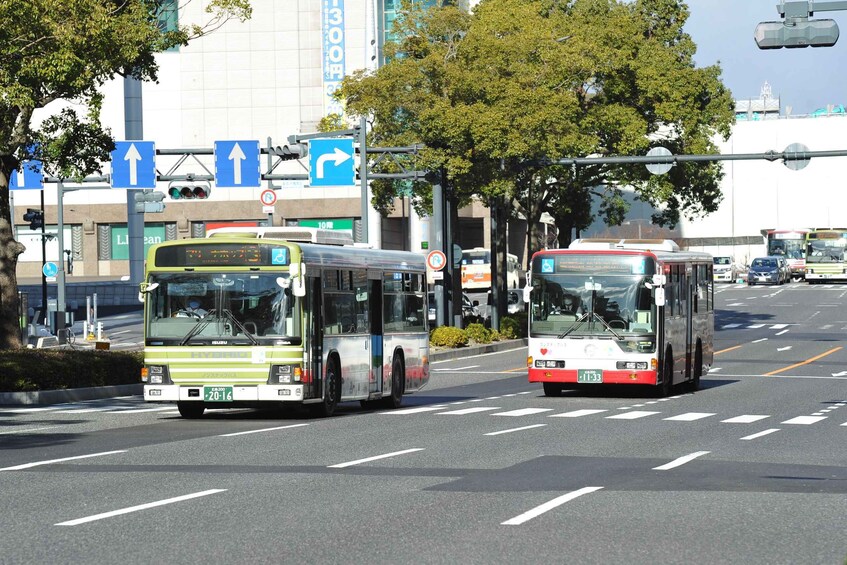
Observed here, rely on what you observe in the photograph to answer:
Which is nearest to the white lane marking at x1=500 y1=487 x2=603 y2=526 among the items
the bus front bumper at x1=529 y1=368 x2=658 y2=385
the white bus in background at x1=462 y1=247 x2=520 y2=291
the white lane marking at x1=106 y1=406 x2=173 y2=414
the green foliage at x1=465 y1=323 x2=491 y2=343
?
the white lane marking at x1=106 y1=406 x2=173 y2=414

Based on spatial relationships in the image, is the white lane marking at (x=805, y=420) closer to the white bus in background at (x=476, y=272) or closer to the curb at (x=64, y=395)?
the curb at (x=64, y=395)


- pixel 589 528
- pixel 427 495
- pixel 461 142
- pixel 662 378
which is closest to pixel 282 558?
pixel 589 528

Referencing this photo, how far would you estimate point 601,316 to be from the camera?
88.4 ft

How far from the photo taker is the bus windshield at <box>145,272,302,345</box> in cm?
2072

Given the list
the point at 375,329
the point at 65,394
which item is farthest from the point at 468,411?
the point at 65,394

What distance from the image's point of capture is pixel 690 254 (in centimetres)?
3058

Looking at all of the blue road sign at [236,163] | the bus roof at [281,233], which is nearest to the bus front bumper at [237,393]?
the bus roof at [281,233]

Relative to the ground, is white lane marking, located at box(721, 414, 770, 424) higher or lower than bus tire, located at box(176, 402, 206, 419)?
lower

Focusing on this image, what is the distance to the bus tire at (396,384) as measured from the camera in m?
25.1

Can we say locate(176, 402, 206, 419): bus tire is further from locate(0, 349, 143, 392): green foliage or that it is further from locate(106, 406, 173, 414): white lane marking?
locate(0, 349, 143, 392): green foliage

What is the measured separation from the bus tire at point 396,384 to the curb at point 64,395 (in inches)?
219

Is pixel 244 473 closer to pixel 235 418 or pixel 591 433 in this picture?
pixel 591 433

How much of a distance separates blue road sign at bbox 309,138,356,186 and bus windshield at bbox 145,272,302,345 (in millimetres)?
22892

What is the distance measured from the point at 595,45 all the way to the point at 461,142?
9773 mm
